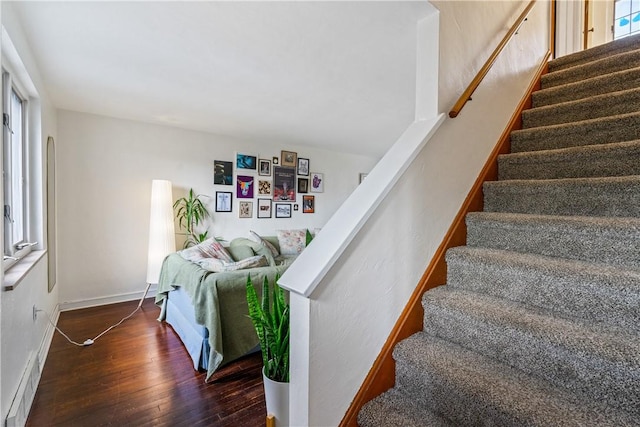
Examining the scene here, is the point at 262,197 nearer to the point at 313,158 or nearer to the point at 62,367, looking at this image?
the point at 313,158

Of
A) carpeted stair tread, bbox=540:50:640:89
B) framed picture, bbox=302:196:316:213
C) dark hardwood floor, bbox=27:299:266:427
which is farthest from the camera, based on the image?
framed picture, bbox=302:196:316:213

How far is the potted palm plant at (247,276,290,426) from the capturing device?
1.26m

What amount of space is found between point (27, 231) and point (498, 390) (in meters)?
3.17

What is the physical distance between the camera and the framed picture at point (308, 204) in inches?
214

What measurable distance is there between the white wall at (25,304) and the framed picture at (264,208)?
8.61 feet

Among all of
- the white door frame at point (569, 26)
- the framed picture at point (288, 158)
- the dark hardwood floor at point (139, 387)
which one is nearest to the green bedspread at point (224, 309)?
the dark hardwood floor at point (139, 387)

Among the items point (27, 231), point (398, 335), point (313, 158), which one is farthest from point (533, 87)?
point (27, 231)

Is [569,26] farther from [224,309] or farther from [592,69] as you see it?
[224,309]

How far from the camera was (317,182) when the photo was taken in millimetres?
5547

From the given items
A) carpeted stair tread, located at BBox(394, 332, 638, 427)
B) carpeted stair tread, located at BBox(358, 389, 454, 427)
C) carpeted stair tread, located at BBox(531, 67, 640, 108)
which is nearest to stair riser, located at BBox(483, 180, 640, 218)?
carpeted stair tread, located at BBox(394, 332, 638, 427)

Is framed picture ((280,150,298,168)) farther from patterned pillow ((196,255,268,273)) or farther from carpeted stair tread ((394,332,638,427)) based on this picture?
carpeted stair tread ((394,332,638,427))

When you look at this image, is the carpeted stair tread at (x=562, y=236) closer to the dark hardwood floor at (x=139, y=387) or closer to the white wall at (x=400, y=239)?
the white wall at (x=400, y=239)

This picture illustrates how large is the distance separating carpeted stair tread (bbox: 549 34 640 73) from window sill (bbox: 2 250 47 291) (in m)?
3.93

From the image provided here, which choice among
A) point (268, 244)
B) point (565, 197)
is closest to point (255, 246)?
point (268, 244)
